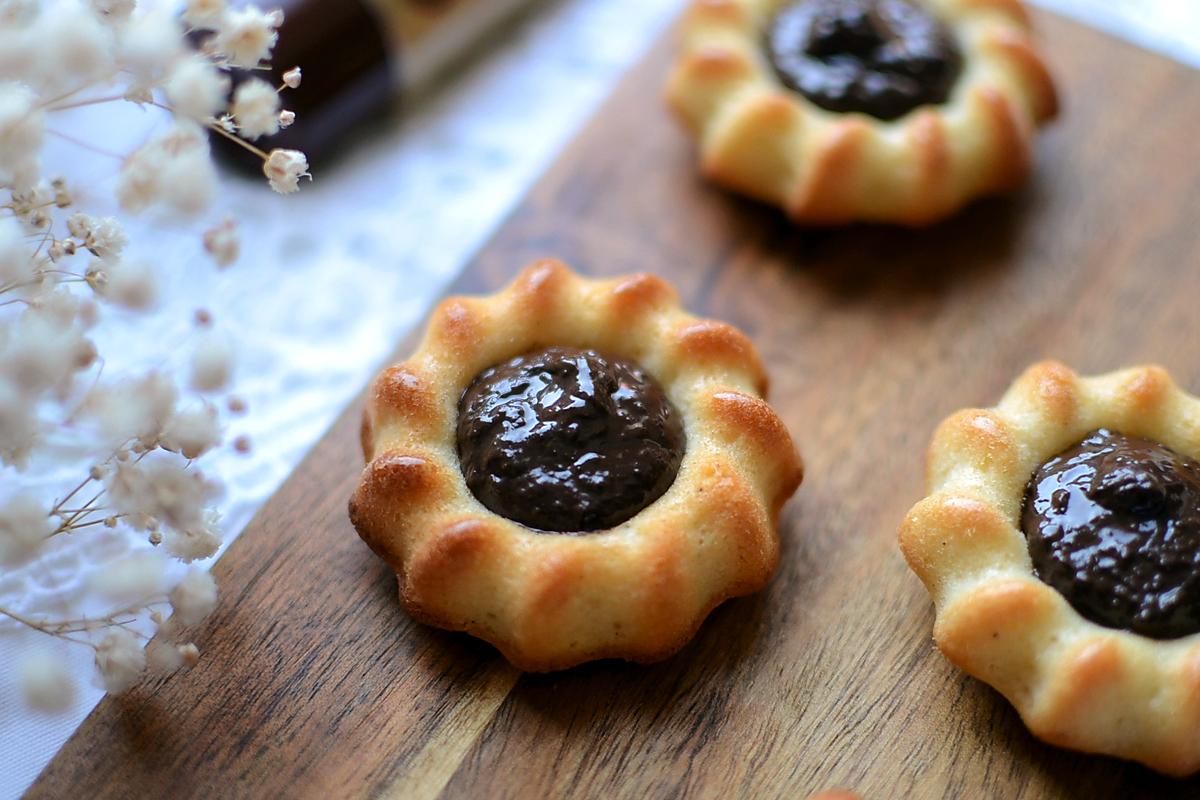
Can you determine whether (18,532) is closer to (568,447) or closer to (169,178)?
(169,178)

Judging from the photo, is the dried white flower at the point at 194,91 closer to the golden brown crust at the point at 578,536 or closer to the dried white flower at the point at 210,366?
the dried white flower at the point at 210,366

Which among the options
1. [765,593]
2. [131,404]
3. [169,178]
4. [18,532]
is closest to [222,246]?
[169,178]

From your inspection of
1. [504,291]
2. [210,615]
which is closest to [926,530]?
[504,291]

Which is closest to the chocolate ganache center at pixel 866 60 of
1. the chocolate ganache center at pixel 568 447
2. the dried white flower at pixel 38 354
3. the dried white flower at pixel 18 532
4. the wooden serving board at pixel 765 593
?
the wooden serving board at pixel 765 593

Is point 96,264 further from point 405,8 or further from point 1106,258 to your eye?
point 1106,258

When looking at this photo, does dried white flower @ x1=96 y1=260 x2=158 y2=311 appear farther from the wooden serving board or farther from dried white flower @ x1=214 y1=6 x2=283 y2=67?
the wooden serving board
